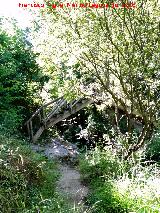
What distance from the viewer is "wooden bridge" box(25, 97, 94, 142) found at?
39.1 ft

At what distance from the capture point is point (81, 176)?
28.1ft

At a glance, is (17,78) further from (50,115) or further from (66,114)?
(66,114)

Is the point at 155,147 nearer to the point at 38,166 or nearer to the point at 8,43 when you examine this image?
the point at 38,166

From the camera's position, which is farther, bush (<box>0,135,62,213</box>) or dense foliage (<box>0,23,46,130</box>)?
dense foliage (<box>0,23,46,130</box>)

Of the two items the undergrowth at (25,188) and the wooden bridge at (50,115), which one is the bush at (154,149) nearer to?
the wooden bridge at (50,115)

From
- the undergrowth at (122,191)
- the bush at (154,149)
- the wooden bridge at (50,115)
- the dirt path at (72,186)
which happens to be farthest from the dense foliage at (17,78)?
the bush at (154,149)

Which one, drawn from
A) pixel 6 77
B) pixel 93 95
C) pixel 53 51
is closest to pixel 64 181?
pixel 93 95

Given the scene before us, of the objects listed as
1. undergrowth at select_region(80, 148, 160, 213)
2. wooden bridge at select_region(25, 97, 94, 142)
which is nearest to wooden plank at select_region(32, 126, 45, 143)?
wooden bridge at select_region(25, 97, 94, 142)

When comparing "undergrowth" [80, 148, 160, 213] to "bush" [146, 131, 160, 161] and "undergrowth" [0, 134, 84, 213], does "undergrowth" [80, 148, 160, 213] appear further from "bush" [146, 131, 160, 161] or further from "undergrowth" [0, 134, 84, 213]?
"bush" [146, 131, 160, 161]

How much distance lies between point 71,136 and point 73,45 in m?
6.39

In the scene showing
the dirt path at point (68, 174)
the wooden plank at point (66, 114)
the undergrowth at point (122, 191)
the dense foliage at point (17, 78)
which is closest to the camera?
the undergrowth at point (122, 191)

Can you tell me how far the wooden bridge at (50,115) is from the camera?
11922 millimetres

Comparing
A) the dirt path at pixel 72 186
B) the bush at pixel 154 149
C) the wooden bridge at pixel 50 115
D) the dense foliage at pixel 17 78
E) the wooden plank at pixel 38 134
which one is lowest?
the dirt path at pixel 72 186

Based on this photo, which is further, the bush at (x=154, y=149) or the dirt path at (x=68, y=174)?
the bush at (x=154, y=149)
